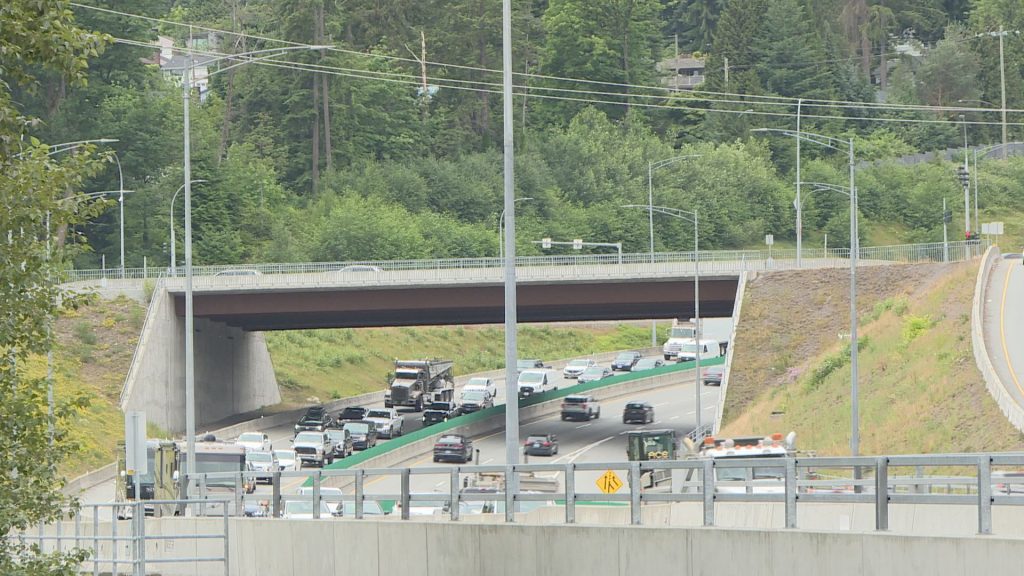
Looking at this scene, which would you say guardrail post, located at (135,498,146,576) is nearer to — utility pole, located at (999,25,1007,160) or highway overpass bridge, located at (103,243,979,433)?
highway overpass bridge, located at (103,243,979,433)

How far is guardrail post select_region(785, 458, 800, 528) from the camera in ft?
57.7

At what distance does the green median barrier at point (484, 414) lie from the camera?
66.3 m

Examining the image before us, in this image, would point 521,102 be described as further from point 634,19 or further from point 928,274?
point 928,274

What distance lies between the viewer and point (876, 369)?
214 ft

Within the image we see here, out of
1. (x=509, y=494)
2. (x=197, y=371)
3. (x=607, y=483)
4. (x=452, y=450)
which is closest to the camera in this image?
(x=509, y=494)

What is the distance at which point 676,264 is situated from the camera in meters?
83.0

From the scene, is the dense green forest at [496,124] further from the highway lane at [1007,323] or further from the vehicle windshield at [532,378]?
the highway lane at [1007,323]

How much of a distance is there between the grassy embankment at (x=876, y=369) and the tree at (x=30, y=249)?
3252cm

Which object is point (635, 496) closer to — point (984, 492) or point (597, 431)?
point (984, 492)

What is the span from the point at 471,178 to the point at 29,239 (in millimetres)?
116527

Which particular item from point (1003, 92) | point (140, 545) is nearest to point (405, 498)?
point (140, 545)

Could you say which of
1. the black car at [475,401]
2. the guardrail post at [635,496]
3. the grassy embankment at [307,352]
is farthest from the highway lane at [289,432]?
the guardrail post at [635,496]

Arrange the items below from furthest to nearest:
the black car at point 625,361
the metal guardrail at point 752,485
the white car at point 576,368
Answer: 1. the black car at point 625,361
2. the white car at point 576,368
3. the metal guardrail at point 752,485

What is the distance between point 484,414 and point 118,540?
58.1 metres
